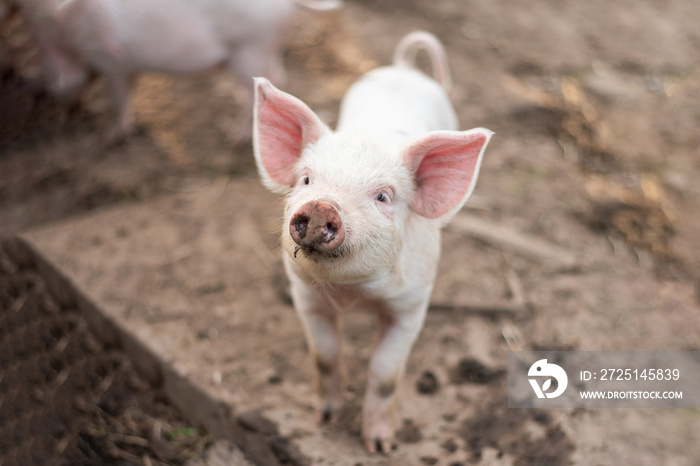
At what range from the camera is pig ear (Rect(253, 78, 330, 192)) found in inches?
80.2

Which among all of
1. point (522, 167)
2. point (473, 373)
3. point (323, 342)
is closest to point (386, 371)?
point (323, 342)

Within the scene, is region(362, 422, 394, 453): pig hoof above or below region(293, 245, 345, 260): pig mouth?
below

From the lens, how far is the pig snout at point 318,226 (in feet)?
5.38

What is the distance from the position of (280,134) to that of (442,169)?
56 cm

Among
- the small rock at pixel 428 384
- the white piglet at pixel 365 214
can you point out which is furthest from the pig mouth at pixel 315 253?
the small rock at pixel 428 384

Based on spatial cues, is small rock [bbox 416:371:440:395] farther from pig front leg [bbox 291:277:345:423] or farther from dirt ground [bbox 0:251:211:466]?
dirt ground [bbox 0:251:211:466]

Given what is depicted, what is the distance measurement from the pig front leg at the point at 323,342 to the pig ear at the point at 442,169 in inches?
19.1

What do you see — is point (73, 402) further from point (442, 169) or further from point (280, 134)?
point (442, 169)

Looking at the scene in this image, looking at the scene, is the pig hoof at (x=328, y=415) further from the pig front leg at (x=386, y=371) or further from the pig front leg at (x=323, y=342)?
the pig front leg at (x=386, y=371)

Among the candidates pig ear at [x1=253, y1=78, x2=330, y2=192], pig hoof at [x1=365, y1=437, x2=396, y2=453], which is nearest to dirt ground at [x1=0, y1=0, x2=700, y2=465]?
pig hoof at [x1=365, y1=437, x2=396, y2=453]

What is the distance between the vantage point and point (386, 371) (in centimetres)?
232

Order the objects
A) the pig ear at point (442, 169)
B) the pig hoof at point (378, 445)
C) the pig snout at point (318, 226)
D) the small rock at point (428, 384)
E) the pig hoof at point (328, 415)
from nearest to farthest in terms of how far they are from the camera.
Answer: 1. the pig snout at point (318, 226)
2. the pig ear at point (442, 169)
3. the pig hoof at point (378, 445)
4. the pig hoof at point (328, 415)
5. the small rock at point (428, 384)

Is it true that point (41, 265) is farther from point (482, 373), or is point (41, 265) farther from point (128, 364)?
point (482, 373)

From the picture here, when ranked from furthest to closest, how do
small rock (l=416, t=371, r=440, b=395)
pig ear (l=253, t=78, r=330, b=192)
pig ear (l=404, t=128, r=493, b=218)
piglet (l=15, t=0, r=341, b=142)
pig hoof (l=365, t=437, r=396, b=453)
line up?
piglet (l=15, t=0, r=341, b=142), small rock (l=416, t=371, r=440, b=395), pig hoof (l=365, t=437, r=396, b=453), pig ear (l=253, t=78, r=330, b=192), pig ear (l=404, t=128, r=493, b=218)
